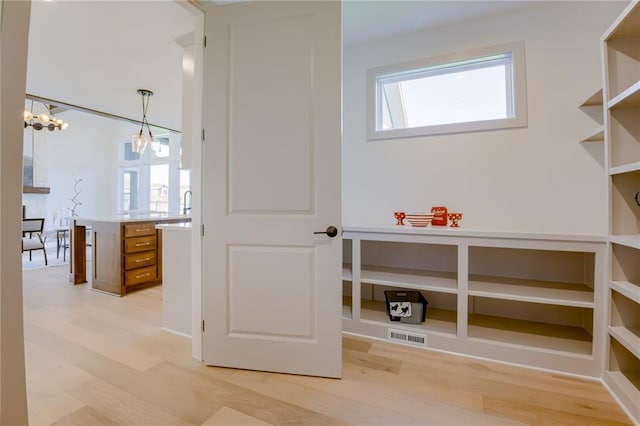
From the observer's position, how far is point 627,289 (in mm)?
1431

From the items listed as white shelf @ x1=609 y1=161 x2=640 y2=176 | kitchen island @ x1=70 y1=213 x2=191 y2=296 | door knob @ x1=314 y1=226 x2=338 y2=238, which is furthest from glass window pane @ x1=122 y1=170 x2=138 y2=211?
white shelf @ x1=609 y1=161 x2=640 y2=176

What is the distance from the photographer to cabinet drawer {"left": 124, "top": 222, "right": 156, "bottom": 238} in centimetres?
333

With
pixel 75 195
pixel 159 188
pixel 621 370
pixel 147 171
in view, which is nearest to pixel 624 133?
pixel 621 370

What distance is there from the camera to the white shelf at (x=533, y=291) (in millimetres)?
1734

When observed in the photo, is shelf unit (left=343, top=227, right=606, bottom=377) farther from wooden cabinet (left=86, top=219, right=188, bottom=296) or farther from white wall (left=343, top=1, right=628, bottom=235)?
wooden cabinet (left=86, top=219, right=188, bottom=296)

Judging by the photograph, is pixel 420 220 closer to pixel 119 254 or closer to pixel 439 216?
pixel 439 216

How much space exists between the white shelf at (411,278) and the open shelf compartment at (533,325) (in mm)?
366

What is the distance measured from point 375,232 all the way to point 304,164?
866 millimetres

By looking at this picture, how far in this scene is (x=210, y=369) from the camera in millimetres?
1795

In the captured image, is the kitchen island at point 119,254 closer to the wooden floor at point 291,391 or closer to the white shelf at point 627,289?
the wooden floor at point 291,391

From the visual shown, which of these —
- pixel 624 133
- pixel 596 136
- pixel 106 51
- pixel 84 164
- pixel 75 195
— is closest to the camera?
pixel 624 133

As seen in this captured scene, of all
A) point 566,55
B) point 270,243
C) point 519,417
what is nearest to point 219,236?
point 270,243

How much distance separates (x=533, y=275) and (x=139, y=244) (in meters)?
4.23

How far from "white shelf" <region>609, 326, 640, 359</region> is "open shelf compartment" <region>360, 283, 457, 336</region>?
33.4 inches
